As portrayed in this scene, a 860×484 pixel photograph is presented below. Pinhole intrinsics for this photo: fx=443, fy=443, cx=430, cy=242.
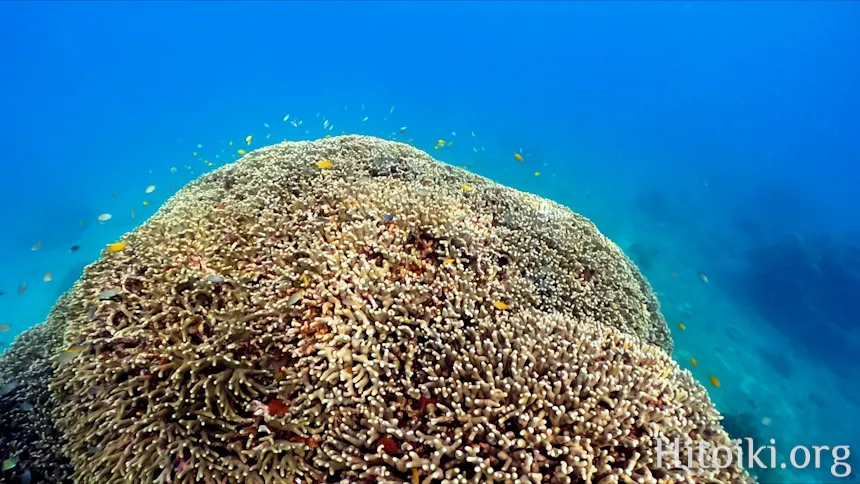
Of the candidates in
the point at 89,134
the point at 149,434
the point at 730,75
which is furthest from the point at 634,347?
the point at 730,75

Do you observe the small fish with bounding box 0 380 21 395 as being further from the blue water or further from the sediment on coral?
the blue water

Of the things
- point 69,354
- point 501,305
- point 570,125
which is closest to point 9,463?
point 69,354

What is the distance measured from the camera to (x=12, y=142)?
57406 millimetres

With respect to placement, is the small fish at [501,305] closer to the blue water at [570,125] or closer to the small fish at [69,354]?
the small fish at [69,354]

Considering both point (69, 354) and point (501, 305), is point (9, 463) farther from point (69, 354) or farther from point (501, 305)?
point (501, 305)

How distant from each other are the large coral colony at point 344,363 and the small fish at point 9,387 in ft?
0.05

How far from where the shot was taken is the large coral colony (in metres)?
2.88

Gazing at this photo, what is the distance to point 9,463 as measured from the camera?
3.77 meters

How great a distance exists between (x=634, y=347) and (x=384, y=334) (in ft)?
6.65

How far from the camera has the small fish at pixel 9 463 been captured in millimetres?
3762

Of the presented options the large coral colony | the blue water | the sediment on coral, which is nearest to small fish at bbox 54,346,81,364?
the large coral colony

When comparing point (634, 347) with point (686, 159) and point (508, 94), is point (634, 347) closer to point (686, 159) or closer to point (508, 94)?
point (686, 159)

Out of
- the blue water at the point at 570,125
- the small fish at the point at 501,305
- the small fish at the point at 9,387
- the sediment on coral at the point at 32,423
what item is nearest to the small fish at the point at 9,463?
the sediment on coral at the point at 32,423

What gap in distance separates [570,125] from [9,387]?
213 feet
